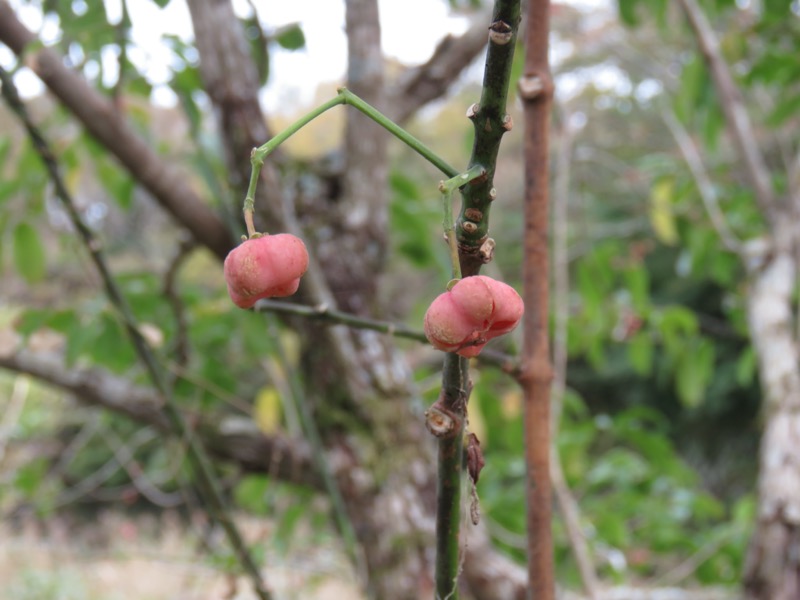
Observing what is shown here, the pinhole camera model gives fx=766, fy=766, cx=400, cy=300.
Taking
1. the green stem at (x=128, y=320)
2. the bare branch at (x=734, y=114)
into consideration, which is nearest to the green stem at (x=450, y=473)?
the green stem at (x=128, y=320)

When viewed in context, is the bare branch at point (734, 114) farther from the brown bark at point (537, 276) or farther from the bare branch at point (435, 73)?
the brown bark at point (537, 276)

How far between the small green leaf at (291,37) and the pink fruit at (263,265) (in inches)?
44.8

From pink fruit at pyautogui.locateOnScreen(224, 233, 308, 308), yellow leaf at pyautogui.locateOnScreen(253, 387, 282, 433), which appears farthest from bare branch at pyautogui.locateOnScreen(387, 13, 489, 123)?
pink fruit at pyautogui.locateOnScreen(224, 233, 308, 308)

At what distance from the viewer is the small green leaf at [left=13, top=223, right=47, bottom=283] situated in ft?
4.73

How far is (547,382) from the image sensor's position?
49cm

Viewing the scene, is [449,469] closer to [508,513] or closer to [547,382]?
[547,382]

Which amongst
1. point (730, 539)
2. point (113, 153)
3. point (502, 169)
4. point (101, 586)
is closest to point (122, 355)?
point (113, 153)

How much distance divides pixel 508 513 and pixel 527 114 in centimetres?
112

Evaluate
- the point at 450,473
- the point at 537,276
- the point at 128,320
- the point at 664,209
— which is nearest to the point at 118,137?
the point at 128,320

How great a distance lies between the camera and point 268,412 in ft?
4.64

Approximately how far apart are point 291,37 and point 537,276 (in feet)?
3.36

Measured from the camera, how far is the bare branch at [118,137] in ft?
3.49

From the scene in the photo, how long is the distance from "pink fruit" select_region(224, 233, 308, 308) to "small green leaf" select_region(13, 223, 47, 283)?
1278mm

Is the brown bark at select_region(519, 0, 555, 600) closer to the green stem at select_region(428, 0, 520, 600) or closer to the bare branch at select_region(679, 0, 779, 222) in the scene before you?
the green stem at select_region(428, 0, 520, 600)
